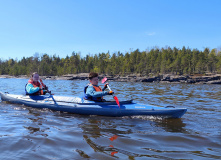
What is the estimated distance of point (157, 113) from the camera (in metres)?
6.70

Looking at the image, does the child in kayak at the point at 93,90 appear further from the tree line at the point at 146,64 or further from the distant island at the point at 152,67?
the tree line at the point at 146,64

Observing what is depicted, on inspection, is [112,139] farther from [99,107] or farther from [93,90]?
[93,90]

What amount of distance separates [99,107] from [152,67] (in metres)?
80.1

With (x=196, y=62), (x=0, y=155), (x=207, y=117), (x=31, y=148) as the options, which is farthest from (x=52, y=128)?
(x=196, y=62)

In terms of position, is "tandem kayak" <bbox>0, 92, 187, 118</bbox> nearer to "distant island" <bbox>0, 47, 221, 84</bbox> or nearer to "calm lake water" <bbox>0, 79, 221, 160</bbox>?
"calm lake water" <bbox>0, 79, 221, 160</bbox>

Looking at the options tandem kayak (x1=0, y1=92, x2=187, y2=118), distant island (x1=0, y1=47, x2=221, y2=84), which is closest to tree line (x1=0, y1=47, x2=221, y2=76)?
distant island (x1=0, y1=47, x2=221, y2=84)

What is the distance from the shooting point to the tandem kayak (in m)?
6.68

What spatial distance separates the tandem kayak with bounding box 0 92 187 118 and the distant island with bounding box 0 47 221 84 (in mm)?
60043

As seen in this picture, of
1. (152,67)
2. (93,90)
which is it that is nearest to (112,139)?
(93,90)

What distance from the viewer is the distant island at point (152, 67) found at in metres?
70.6

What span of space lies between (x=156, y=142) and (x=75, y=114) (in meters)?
4.27

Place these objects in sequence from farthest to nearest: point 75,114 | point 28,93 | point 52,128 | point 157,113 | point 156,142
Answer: point 28,93
point 75,114
point 157,113
point 52,128
point 156,142

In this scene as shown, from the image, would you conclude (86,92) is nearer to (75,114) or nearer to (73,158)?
(75,114)

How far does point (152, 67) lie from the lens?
278 feet
